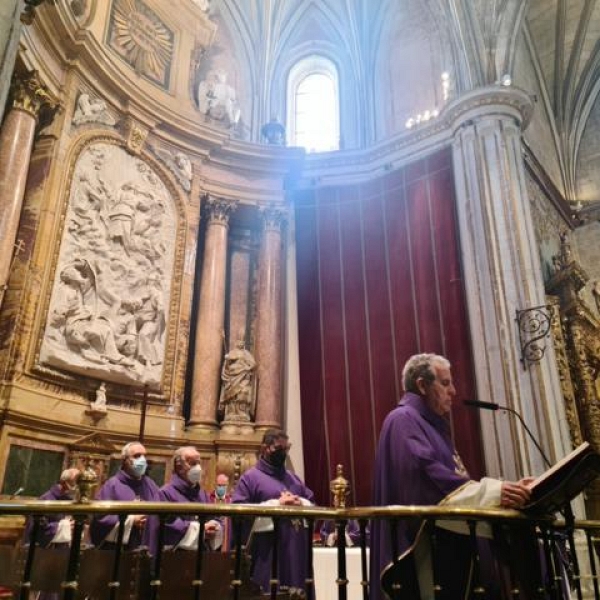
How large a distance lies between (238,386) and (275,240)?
3.00 meters

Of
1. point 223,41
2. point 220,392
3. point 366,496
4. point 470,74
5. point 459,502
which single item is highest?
point 223,41

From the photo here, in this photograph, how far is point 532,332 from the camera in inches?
327

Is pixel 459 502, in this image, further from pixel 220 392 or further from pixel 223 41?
pixel 223 41

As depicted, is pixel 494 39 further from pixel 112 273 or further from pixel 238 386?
pixel 112 273

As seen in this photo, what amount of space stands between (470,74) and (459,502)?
30.8 feet

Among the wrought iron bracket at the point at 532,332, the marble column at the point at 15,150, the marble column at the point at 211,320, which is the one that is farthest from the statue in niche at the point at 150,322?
the wrought iron bracket at the point at 532,332

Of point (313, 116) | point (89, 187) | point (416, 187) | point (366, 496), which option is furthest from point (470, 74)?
point (366, 496)

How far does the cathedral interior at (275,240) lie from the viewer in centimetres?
774

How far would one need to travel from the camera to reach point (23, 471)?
6.77 meters

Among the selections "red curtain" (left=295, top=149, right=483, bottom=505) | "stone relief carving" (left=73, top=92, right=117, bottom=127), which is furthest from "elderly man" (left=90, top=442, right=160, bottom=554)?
"stone relief carving" (left=73, top=92, right=117, bottom=127)

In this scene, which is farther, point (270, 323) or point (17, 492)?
point (270, 323)

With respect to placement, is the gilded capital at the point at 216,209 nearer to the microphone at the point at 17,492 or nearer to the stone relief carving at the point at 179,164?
the stone relief carving at the point at 179,164

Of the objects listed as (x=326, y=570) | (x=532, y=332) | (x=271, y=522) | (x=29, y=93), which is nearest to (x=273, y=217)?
(x=29, y=93)

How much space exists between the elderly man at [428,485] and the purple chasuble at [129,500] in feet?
6.67
